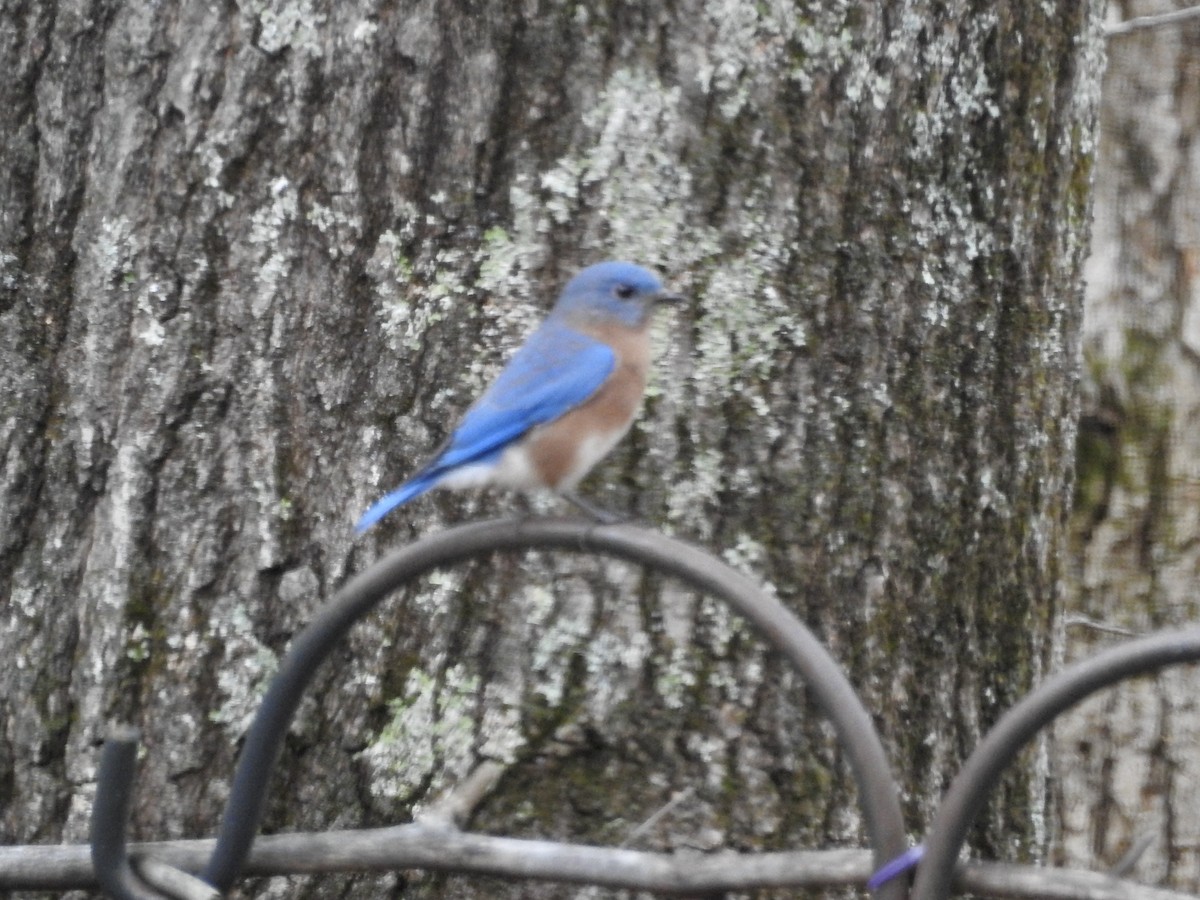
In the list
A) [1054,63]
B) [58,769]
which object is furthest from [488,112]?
[58,769]

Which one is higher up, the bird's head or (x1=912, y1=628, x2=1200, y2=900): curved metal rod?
the bird's head

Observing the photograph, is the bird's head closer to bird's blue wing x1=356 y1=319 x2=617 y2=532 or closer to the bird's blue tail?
bird's blue wing x1=356 y1=319 x2=617 y2=532

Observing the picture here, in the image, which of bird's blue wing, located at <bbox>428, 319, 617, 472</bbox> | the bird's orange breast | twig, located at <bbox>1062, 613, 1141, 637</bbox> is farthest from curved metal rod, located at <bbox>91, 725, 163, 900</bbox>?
twig, located at <bbox>1062, 613, 1141, 637</bbox>

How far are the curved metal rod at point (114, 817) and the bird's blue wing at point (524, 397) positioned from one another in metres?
0.43

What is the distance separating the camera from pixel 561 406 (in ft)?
6.33

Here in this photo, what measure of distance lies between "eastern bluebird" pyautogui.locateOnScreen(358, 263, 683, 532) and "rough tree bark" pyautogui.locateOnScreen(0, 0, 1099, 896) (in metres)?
0.08

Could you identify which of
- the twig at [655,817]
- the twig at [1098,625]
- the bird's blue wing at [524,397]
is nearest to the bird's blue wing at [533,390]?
the bird's blue wing at [524,397]

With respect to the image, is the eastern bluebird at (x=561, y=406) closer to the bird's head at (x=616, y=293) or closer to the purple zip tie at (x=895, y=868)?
the bird's head at (x=616, y=293)

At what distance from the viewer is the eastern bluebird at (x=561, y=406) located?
1.83 meters

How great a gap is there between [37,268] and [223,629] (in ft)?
1.84

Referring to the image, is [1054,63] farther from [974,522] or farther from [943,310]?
[974,522]

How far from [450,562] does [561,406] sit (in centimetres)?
49

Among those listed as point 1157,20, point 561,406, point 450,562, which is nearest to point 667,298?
point 561,406

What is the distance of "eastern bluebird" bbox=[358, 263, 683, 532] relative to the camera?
183cm
